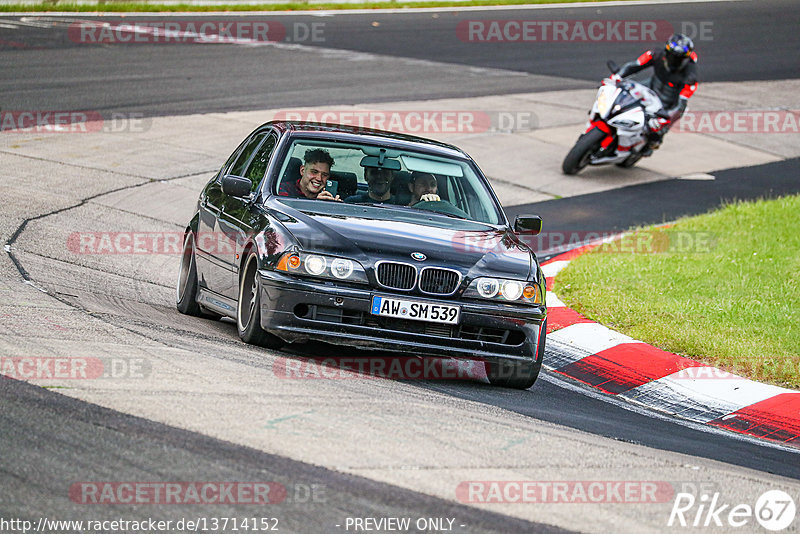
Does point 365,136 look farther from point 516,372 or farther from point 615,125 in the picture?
point 615,125

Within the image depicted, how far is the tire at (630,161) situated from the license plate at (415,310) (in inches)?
431

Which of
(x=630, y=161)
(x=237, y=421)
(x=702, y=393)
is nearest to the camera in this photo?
(x=237, y=421)

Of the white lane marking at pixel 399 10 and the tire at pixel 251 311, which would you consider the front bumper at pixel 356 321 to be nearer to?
the tire at pixel 251 311

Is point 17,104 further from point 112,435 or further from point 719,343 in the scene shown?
point 112,435

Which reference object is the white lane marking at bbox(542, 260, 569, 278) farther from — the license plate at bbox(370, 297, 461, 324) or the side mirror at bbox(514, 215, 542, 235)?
the license plate at bbox(370, 297, 461, 324)

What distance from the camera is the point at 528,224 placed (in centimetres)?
814

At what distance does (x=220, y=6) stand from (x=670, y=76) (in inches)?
Answer: 674

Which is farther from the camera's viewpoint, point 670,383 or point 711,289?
point 711,289

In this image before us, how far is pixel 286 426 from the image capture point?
16.9 feet

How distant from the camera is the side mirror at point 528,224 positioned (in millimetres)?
8102

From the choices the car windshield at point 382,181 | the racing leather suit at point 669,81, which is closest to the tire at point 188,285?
the car windshield at point 382,181

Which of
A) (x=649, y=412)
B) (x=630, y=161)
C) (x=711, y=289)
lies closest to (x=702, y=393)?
(x=649, y=412)

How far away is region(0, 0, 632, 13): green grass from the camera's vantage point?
93.8ft

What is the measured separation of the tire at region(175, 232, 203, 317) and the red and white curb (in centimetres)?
265
